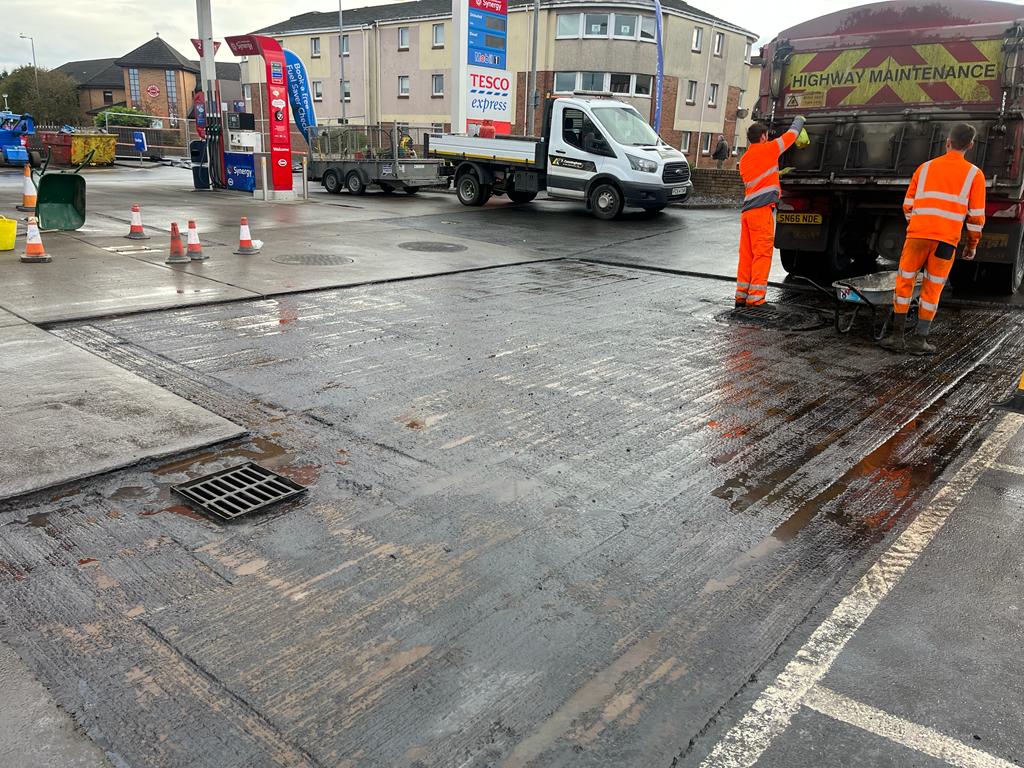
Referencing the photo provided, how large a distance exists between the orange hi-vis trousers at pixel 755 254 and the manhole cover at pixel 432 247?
5351 millimetres

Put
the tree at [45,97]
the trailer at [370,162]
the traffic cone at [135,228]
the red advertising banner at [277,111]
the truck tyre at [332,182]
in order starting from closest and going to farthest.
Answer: the traffic cone at [135,228] < the red advertising banner at [277,111] < the trailer at [370,162] < the truck tyre at [332,182] < the tree at [45,97]

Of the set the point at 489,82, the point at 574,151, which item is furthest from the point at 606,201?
the point at 489,82

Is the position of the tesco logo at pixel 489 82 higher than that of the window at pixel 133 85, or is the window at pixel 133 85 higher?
the window at pixel 133 85

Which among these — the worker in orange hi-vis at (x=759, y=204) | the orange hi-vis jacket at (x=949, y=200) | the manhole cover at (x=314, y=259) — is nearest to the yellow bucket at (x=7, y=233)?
the manhole cover at (x=314, y=259)

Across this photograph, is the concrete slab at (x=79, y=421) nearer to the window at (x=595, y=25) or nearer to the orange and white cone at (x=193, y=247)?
the orange and white cone at (x=193, y=247)

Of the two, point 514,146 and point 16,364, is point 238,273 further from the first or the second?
point 514,146

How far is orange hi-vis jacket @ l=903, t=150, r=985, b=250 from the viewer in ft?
22.2

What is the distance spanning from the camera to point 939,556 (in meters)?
3.60

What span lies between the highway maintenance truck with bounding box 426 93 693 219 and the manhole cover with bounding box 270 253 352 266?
7922 mm

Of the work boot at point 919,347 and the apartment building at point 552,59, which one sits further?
the apartment building at point 552,59

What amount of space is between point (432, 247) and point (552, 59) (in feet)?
103

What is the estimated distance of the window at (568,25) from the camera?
1555 inches

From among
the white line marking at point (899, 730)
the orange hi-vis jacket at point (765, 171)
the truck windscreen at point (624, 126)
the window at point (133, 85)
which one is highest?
the window at point (133, 85)

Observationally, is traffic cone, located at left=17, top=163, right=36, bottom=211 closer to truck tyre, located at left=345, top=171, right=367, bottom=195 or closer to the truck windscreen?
truck tyre, located at left=345, top=171, right=367, bottom=195
